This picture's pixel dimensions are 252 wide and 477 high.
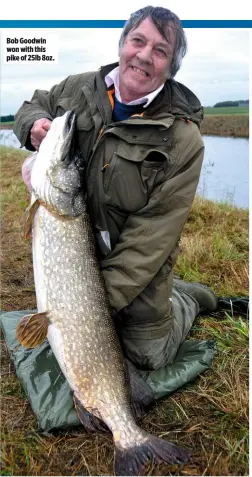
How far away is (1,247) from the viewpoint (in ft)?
13.4

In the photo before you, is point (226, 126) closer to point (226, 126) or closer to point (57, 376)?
point (226, 126)

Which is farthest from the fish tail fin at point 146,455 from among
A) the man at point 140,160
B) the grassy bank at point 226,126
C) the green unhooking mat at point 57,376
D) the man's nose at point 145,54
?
the grassy bank at point 226,126

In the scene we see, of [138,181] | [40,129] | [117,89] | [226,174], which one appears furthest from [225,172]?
[40,129]

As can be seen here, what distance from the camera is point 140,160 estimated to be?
2326 mm

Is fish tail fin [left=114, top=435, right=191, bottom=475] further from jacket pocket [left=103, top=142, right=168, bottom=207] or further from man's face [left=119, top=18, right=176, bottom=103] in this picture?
man's face [left=119, top=18, right=176, bottom=103]

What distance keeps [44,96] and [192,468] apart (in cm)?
214

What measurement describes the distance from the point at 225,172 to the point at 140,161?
20.1ft

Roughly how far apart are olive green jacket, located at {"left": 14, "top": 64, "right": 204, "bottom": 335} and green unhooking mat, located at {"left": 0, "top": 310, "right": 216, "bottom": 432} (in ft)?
1.12

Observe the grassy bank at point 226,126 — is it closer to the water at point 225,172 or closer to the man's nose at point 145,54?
the water at point 225,172

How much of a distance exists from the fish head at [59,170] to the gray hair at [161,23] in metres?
0.59

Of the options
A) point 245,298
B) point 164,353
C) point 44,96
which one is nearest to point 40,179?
point 44,96

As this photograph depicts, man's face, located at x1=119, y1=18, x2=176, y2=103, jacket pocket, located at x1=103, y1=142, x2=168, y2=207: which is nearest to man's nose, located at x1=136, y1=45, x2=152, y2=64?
man's face, located at x1=119, y1=18, x2=176, y2=103

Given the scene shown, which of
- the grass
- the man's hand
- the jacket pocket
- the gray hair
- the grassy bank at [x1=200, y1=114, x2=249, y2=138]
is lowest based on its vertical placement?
the grassy bank at [x1=200, y1=114, x2=249, y2=138]

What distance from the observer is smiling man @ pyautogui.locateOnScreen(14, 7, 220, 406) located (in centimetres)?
235
